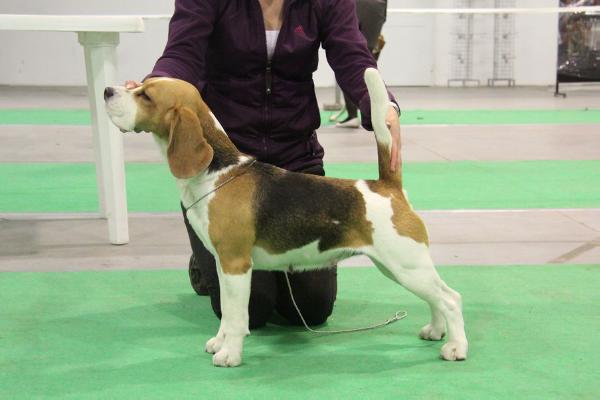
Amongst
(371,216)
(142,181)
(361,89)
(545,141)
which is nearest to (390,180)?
(371,216)

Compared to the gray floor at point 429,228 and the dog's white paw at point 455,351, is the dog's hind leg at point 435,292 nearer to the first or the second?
the dog's white paw at point 455,351

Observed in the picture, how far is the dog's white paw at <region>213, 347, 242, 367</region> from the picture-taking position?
2867 millimetres

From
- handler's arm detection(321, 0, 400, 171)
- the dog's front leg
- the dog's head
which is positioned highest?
handler's arm detection(321, 0, 400, 171)

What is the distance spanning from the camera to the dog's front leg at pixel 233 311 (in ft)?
9.17

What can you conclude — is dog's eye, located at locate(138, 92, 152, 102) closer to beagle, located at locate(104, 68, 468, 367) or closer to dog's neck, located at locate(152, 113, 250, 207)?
beagle, located at locate(104, 68, 468, 367)

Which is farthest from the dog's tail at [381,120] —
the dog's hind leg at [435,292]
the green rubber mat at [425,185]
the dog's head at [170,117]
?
the green rubber mat at [425,185]

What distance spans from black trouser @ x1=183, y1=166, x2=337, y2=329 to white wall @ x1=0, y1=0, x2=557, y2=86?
463 inches

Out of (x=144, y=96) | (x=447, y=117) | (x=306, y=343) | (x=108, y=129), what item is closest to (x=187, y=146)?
(x=144, y=96)

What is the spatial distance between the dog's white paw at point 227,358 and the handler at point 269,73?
1.58ft

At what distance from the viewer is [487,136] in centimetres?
873

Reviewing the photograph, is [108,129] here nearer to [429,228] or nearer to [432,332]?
[429,228]

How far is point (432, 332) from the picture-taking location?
312cm

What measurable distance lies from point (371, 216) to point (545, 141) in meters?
6.01

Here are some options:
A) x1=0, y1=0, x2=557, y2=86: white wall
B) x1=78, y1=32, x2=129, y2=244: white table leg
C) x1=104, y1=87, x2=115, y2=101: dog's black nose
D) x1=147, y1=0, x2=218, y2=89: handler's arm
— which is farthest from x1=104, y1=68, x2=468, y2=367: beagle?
x1=0, y1=0, x2=557, y2=86: white wall
